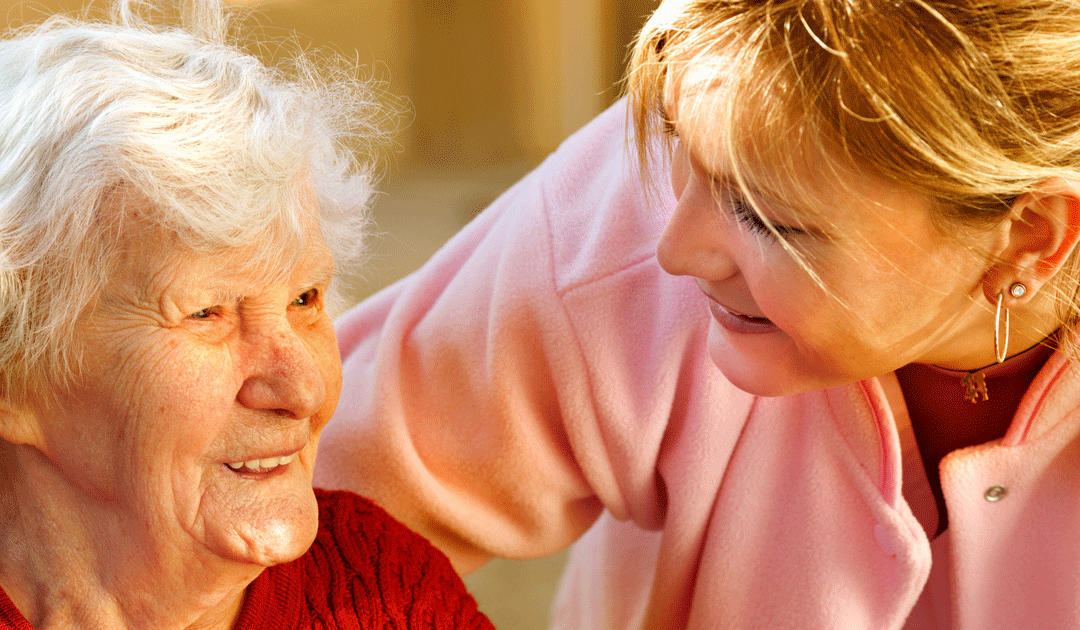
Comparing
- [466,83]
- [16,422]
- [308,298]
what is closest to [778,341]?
[308,298]

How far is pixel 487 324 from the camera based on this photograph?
4.86 ft

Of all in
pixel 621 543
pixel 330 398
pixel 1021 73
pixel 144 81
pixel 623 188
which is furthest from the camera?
pixel 621 543

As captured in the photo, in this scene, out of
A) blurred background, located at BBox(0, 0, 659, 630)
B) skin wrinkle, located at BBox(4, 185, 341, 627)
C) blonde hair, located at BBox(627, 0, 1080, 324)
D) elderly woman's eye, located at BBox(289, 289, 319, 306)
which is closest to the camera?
blonde hair, located at BBox(627, 0, 1080, 324)

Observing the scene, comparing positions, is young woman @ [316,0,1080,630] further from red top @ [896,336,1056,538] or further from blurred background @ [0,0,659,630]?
blurred background @ [0,0,659,630]

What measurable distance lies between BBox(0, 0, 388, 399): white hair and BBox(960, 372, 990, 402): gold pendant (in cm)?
86

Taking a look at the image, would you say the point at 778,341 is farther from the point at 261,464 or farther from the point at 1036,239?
the point at 261,464

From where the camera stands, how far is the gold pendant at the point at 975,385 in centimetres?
136

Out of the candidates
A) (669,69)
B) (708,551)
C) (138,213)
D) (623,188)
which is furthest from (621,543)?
(138,213)

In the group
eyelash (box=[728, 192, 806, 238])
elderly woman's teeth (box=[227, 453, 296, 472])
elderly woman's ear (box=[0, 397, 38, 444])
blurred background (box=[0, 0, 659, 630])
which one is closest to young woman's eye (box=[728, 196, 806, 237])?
eyelash (box=[728, 192, 806, 238])

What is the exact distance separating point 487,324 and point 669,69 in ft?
1.62

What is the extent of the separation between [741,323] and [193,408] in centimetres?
62

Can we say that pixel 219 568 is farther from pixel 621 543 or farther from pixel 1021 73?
pixel 1021 73

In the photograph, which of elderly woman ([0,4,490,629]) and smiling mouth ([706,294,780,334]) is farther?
smiling mouth ([706,294,780,334])

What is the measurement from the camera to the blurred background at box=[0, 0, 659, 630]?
3678 mm
